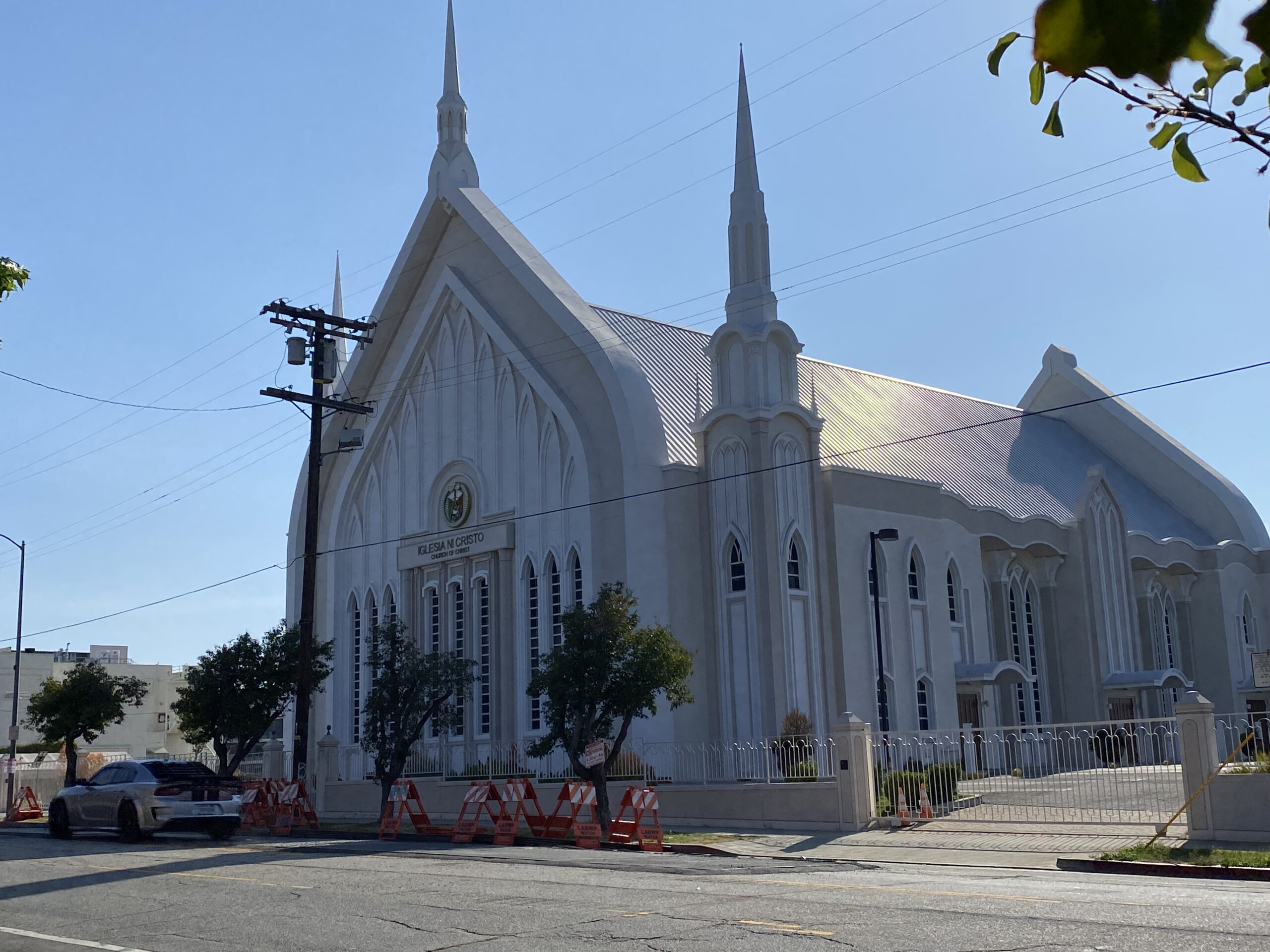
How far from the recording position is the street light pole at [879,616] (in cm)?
3091

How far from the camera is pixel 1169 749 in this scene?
66.5ft

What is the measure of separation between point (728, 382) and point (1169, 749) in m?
16.1

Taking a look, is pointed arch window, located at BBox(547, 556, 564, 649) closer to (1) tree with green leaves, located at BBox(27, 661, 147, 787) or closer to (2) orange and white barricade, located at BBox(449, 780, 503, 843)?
(2) orange and white barricade, located at BBox(449, 780, 503, 843)

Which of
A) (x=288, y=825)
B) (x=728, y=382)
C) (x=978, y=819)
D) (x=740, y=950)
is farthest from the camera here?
(x=728, y=382)

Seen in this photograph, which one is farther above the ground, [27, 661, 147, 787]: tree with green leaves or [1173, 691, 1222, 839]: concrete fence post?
[27, 661, 147, 787]: tree with green leaves

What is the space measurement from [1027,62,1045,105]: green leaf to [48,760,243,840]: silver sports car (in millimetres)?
22844

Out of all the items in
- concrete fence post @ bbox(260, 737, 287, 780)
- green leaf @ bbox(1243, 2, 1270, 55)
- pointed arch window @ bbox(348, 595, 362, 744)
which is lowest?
concrete fence post @ bbox(260, 737, 287, 780)

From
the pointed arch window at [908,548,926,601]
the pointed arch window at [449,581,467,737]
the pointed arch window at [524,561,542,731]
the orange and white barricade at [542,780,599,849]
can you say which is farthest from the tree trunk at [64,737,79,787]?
the pointed arch window at [908,548,926,601]

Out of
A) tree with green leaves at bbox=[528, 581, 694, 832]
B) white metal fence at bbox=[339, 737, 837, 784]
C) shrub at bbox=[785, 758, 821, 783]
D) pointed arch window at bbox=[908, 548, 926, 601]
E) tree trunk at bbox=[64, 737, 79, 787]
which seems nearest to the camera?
tree with green leaves at bbox=[528, 581, 694, 832]

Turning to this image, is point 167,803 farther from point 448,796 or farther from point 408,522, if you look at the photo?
point 408,522

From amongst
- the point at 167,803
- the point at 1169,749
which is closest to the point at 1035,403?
the point at 1169,749

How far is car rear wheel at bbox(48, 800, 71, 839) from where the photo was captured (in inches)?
971

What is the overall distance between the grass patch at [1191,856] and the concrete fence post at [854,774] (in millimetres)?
6100

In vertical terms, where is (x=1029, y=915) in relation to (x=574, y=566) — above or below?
below
